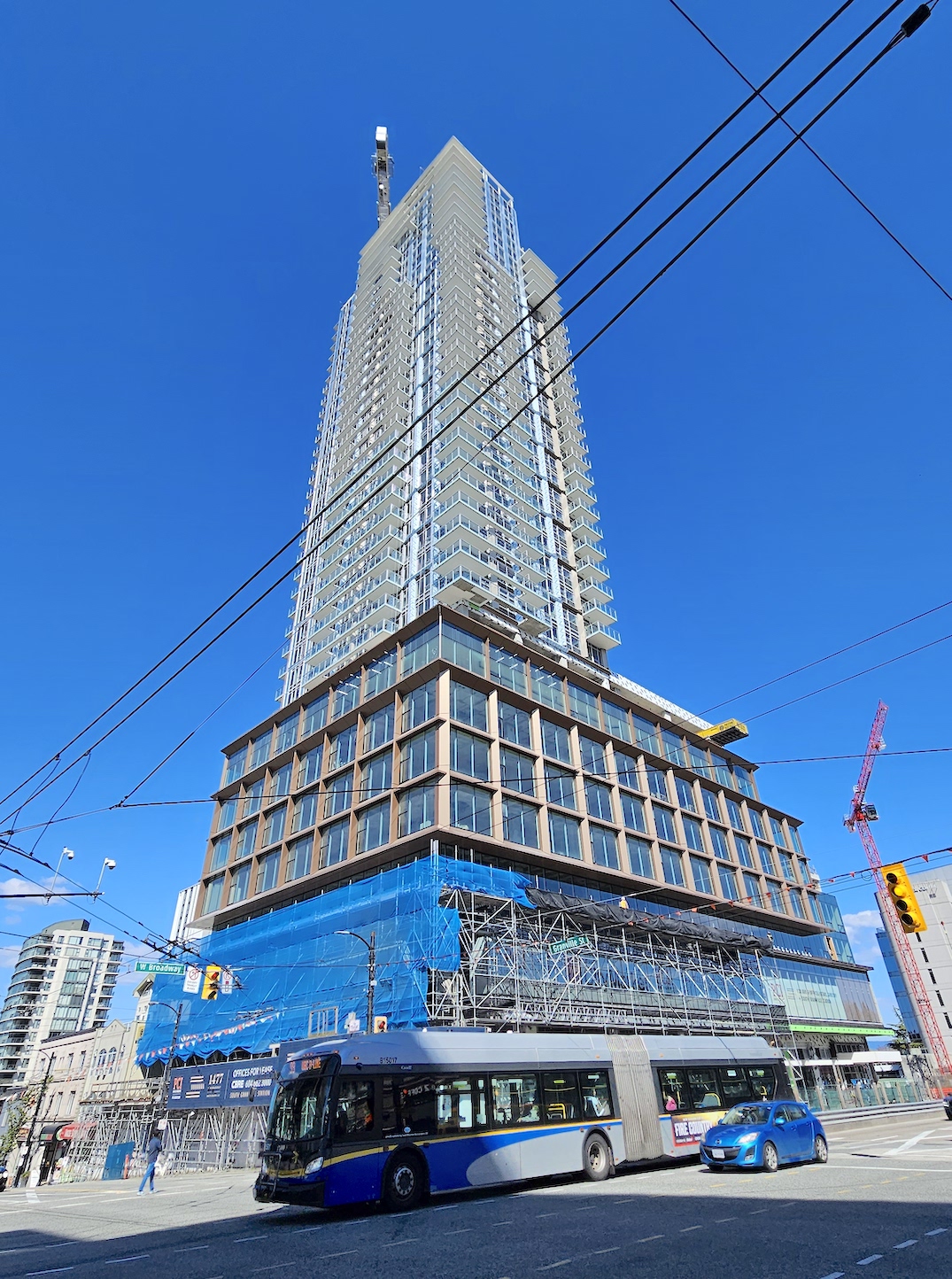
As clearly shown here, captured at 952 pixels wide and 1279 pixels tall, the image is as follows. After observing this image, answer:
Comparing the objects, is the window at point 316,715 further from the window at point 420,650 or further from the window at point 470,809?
the window at point 470,809

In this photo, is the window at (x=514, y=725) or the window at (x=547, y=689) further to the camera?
the window at (x=547, y=689)

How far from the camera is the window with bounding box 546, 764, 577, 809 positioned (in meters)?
40.6

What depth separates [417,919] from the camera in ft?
107

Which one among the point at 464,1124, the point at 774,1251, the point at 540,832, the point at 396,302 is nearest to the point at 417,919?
Answer: the point at 540,832

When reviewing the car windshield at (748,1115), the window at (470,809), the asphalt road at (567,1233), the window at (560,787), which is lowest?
the asphalt road at (567,1233)

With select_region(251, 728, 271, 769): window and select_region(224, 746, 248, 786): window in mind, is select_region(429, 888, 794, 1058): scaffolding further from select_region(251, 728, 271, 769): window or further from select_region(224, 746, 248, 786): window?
select_region(224, 746, 248, 786): window

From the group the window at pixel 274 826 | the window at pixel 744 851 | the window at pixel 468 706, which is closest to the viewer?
the window at pixel 468 706

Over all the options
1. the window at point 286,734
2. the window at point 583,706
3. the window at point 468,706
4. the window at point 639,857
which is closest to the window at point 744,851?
the window at point 639,857

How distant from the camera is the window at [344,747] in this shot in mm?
43166

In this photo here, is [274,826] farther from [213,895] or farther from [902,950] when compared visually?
[902,950]

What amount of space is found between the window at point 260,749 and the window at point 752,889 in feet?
122

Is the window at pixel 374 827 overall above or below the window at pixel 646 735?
below

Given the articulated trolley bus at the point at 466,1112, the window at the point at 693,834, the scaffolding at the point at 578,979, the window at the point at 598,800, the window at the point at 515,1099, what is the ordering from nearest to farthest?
the articulated trolley bus at the point at 466,1112, the window at the point at 515,1099, the scaffolding at the point at 578,979, the window at the point at 598,800, the window at the point at 693,834

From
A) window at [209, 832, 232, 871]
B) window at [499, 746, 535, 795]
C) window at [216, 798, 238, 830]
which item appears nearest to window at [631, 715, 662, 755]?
window at [499, 746, 535, 795]
